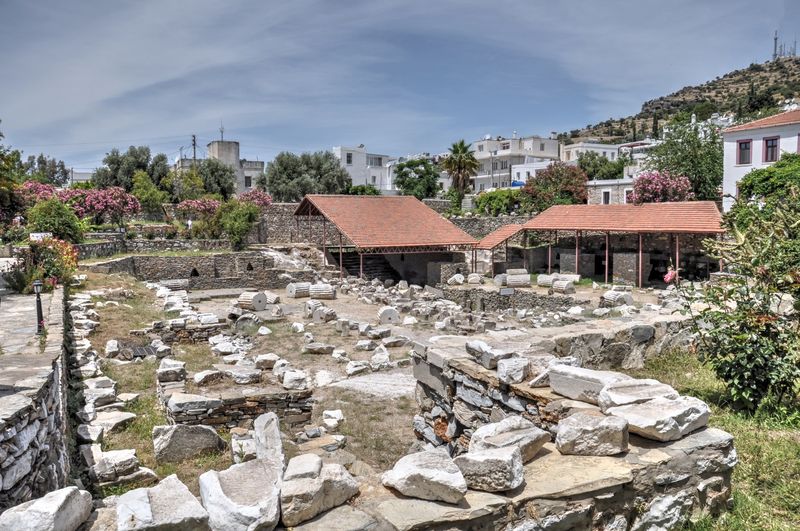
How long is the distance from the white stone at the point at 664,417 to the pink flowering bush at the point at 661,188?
107ft

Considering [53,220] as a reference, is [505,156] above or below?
above

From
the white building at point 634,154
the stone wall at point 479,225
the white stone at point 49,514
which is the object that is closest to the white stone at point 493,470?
the white stone at point 49,514

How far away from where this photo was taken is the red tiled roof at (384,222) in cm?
2879

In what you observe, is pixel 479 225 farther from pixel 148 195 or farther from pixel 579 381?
pixel 579 381

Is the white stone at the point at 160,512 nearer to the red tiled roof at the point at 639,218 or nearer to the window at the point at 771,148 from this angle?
the red tiled roof at the point at 639,218

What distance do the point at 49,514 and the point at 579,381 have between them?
3946 mm

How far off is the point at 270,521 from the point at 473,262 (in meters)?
→ 27.6

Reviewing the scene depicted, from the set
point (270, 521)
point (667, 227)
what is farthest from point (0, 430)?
point (667, 227)

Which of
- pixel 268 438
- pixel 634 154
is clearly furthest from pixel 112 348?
pixel 634 154

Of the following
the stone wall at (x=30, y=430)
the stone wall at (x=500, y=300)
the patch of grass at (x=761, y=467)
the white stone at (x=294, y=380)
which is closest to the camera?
the patch of grass at (x=761, y=467)

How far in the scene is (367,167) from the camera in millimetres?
68500

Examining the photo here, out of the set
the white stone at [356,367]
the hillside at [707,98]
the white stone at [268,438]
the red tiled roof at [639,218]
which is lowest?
the white stone at [356,367]

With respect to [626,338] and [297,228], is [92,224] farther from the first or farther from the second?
[626,338]

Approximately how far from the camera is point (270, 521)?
3.12 m
